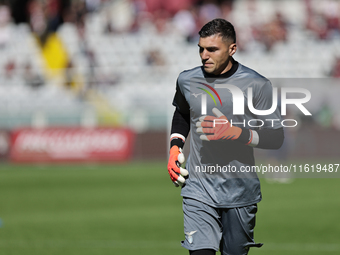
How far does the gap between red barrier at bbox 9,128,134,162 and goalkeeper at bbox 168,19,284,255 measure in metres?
17.4

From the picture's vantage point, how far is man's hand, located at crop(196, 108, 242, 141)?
4.63 metres

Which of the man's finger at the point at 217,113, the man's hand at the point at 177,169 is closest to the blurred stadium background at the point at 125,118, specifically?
the man's hand at the point at 177,169

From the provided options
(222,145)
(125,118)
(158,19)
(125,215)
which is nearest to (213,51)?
(222,145)

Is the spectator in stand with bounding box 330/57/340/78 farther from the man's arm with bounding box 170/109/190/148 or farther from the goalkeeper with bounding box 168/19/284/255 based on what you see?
the goalkeeper with bounding box 168/19/284/255

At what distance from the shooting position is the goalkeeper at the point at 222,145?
185 inches

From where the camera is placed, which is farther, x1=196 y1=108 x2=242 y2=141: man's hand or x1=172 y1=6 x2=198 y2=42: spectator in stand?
x1=172 y1=6 x2=198 y2=42: spectator in stand

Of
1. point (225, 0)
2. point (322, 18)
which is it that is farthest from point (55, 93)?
point (322, 18)

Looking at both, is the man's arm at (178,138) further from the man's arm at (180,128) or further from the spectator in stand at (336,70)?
the spectator in stand at (336,70)

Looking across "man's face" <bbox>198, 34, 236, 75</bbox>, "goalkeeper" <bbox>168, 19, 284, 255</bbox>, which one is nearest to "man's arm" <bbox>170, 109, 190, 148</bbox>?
"goalkeeper" <bbox>168, 19, 284, 255</bbox>

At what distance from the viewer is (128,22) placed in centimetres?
2817

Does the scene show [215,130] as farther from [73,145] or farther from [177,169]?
[73,145]

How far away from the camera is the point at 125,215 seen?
11.5 meters

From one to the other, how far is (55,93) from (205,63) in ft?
67.4

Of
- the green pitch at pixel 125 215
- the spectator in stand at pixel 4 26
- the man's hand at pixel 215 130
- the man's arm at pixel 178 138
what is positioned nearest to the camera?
the man's hand at pixel 215 130
